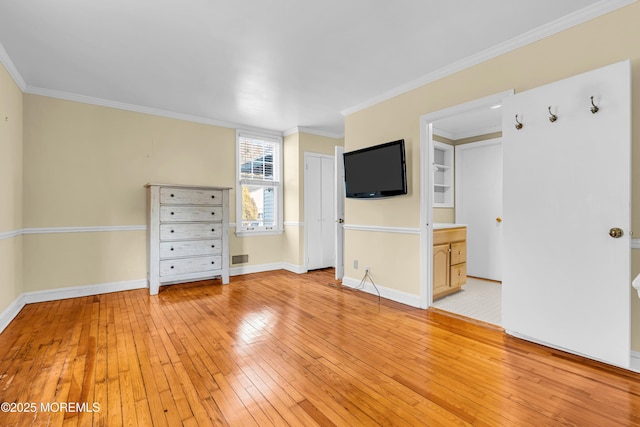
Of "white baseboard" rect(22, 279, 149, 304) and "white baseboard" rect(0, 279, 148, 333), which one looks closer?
"white baseboard" rect(0, 279, 148, 333)

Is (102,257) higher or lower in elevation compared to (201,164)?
lower

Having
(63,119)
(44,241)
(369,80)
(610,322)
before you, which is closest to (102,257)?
(44,241)

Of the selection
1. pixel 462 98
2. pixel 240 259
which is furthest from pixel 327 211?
pixel 462 98

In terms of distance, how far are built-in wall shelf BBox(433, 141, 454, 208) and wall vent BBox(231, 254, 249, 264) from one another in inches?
127

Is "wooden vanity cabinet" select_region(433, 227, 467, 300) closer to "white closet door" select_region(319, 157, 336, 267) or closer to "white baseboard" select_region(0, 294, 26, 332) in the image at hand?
"white closet door" select_region(319, 157, 336, 267)

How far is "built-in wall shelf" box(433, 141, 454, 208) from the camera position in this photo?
16.4 feet

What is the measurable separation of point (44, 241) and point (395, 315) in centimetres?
407

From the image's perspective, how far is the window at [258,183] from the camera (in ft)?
16.5

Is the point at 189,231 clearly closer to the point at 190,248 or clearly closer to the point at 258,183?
the point at 190,248

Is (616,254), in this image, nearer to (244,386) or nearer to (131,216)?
(244,386)

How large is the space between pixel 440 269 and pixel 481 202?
1892mm

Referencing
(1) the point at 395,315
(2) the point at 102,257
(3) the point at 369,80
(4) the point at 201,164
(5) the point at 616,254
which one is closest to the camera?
(5) the point at 616,254

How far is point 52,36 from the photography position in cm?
244

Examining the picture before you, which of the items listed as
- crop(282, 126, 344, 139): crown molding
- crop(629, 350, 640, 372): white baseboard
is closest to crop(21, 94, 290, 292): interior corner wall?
crop(282, 126, 344, 139): crown molding
